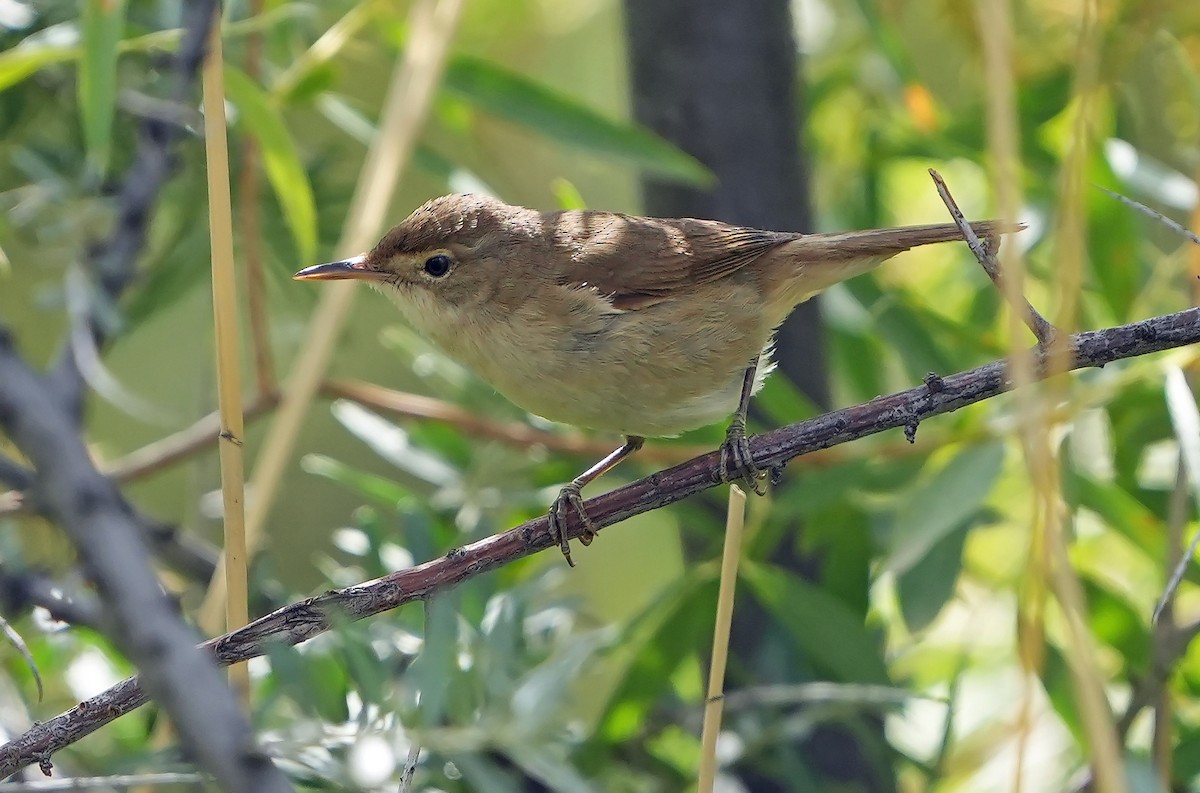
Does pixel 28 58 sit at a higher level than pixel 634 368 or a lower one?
higher

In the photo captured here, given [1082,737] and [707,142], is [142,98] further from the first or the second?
[1082,737]

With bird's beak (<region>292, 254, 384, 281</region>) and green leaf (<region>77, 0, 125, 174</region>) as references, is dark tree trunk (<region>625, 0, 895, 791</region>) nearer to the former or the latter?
bird's beak (<region>292, 254, 384, 281</region>)

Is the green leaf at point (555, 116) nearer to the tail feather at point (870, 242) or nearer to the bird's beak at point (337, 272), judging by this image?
the tail feather at point (870, 242)

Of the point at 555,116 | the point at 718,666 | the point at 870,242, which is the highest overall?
the point at 555,116

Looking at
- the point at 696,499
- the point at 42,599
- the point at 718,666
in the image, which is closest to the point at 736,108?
the point at 696,499

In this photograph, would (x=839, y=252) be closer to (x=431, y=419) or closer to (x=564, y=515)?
(x=564, y=515)

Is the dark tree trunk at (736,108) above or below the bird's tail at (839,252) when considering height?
above

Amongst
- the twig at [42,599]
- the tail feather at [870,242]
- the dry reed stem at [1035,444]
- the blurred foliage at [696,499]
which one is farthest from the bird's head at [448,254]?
the dry reed stem at [1035,444]
